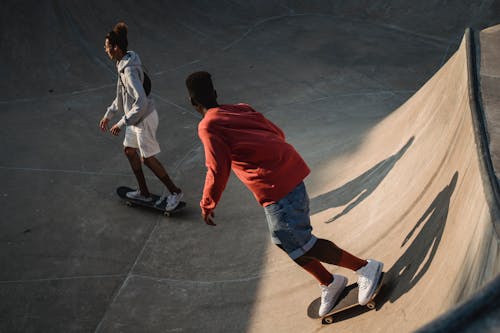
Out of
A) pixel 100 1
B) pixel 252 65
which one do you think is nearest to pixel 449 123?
pixel 252 65

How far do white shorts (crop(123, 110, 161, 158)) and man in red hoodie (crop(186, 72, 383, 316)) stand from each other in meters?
2.13

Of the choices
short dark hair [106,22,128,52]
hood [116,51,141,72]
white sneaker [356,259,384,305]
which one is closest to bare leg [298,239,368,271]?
white sneaker [356,259,384,305]

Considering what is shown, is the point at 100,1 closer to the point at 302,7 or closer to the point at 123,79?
the point at 302,7

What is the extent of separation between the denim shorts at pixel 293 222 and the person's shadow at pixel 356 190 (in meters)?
1.78

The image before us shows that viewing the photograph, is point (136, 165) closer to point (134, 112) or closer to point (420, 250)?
point (134, 112)

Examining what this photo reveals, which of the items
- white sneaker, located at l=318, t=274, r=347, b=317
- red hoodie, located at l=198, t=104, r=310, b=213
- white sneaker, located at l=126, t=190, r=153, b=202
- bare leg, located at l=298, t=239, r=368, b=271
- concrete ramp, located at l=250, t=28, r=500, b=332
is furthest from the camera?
white sneaker, located at l=126, t=190, r=153, b=202

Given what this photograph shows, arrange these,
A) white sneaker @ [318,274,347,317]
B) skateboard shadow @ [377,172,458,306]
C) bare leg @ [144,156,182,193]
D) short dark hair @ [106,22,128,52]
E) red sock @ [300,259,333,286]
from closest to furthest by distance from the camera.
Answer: skateboard shadow @ [377,172,458,306]
red sock @ [300,259,333,286]
white sneaker @ [318,274,347,317]
short dark hair @ [106,22,128,52]
bare leg @ [144,156,182,193]

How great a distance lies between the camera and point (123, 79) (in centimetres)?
551

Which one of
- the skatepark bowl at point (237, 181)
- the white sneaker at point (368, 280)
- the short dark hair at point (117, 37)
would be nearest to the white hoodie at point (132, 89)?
the short dark hair at point (117, 37)

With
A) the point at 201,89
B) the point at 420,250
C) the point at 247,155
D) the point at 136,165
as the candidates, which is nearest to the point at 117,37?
the point at 136,165

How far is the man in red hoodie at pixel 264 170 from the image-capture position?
3.51 metres

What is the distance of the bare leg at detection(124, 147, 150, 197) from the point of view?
591 cm

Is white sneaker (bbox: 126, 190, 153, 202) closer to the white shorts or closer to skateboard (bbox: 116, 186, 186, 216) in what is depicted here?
skateboard (bbox: 116, 186, 186, 216)

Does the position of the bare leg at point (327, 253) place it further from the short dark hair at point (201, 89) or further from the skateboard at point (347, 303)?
the short dark hair at point (201, 89)
